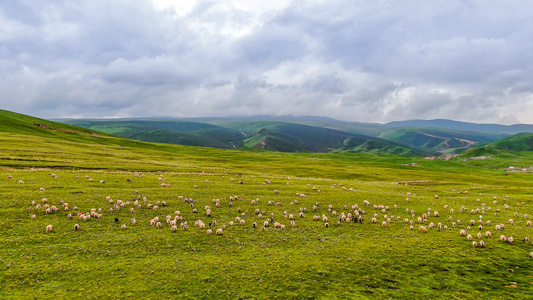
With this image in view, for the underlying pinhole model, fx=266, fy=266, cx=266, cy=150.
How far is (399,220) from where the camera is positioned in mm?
24562

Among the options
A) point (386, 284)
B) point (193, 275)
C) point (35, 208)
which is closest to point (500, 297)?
point (386, 284)

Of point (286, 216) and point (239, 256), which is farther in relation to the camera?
point (286, 216)

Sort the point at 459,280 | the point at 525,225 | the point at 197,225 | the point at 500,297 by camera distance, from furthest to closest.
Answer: the point at 525,225 → the point at 197,225 → the point at 459,280 → the point at 500,297

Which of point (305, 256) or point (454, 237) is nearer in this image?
point (305, 256)

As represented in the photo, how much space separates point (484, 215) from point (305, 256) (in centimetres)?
2298

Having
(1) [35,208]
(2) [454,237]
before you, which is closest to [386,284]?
(2) [454,237]

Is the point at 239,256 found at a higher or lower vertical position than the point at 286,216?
lower

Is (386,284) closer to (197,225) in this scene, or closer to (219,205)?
(197,225)

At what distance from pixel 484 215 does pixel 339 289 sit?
77.5ft

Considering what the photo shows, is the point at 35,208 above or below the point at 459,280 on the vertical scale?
above

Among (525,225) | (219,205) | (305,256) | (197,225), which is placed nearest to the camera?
(305,256)

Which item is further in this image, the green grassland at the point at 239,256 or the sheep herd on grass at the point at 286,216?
the sheep herd on grass at the point at 286,216

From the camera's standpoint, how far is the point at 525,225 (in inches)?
933

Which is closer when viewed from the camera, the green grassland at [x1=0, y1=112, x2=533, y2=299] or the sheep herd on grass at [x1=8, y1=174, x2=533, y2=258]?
the green grassland at [x1=0, y1=112, x2=533, y2=299]
